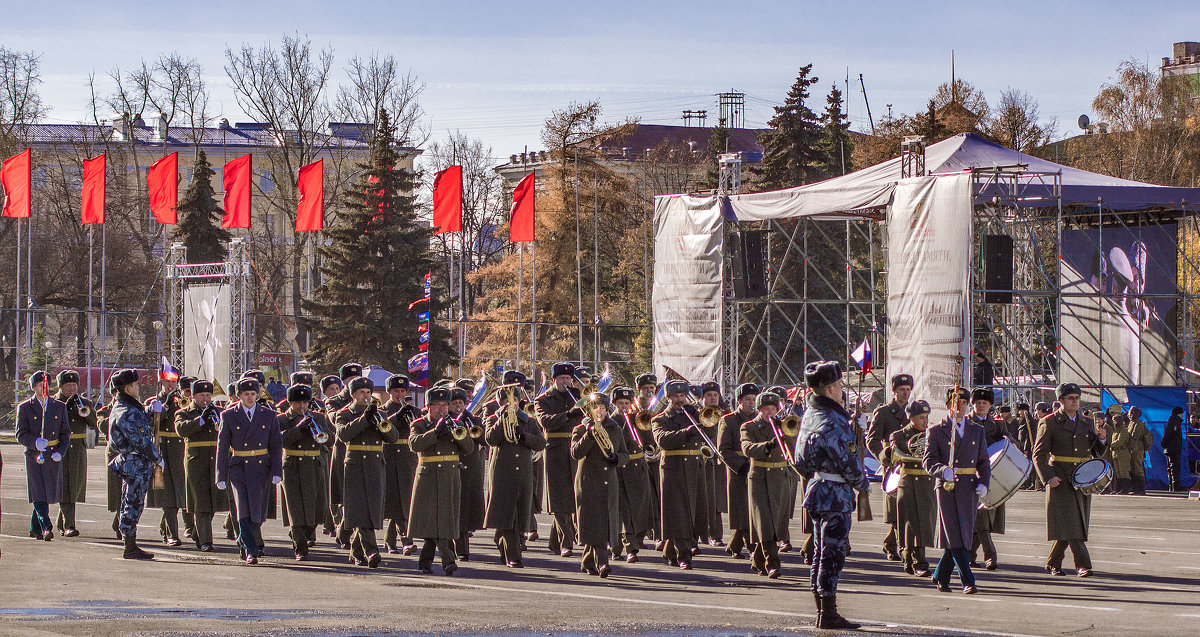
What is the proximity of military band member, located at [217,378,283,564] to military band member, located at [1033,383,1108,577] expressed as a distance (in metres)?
6.66

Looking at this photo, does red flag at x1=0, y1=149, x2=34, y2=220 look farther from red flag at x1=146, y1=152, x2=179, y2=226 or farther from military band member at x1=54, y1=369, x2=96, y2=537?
military band member at x1=54, y1=369, x2=96, y2=537

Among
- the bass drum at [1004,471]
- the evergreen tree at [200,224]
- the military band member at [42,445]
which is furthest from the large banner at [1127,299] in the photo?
the evergreen tree at [200,224]

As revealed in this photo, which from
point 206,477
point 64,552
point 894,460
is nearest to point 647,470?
point 894,460

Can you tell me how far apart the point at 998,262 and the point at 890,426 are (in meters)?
10.6

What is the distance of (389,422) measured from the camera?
42.7 ft

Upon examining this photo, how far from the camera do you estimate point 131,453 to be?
528 inches

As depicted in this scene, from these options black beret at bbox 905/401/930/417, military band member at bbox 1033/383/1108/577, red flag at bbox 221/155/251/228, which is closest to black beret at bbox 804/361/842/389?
black beret at bbox 905/401/930/417

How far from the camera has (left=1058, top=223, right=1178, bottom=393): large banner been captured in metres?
27.9

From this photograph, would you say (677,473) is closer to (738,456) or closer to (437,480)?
(738,456)

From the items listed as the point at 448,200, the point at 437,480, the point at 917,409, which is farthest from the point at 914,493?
the point at 448,200

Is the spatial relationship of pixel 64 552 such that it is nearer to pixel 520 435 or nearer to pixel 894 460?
pixel 520 435

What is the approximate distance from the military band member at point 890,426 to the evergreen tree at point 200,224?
42.3 meters

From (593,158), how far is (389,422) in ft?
137

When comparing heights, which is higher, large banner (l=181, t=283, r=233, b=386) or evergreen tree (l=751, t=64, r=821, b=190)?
evergreen tree (l=751, t=64, r=821, b=190)
